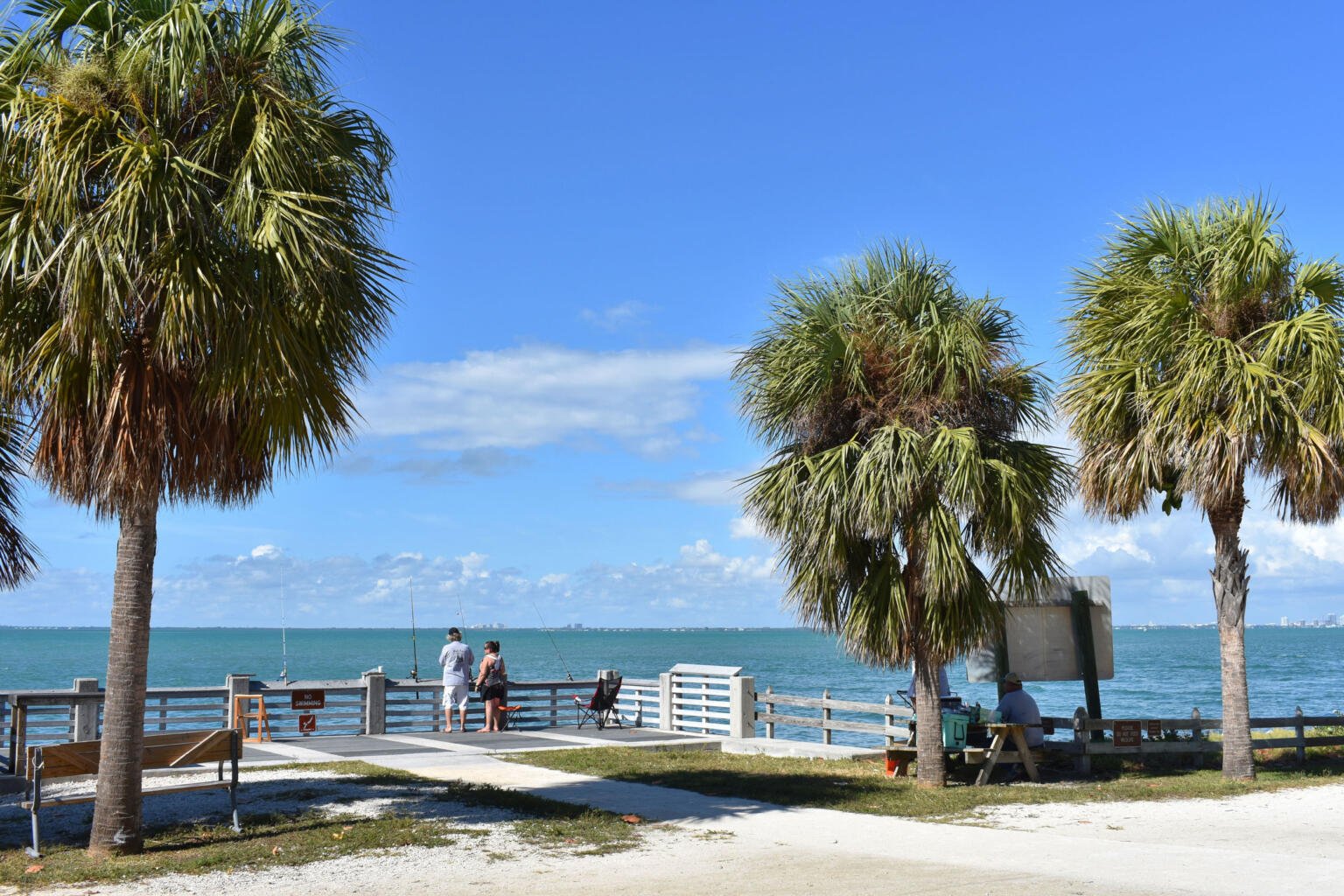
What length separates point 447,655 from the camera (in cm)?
2058

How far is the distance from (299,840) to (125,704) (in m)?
1.85

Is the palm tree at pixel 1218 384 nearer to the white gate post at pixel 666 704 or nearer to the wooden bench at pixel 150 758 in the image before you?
the white gate post at pixel 666 704

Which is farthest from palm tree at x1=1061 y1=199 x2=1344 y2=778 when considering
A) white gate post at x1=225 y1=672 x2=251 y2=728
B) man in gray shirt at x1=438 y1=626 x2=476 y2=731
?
white gate post at x1=225 y1=672 x2=251 y2=728

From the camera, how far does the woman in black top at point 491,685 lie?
67.2 feet

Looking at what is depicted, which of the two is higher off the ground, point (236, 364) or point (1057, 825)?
point (236, 364)

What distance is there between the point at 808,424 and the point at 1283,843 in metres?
6.82

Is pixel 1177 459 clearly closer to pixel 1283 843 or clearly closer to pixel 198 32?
pixel 1283 843

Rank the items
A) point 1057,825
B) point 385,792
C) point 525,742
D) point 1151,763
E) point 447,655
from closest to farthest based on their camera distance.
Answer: point 1057,825
point 385,792
point 1151,763
point 525,742
point 447,655

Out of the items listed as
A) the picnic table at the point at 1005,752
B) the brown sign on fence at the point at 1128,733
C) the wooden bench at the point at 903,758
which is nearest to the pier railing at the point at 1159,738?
the brown sign on fence at the point at 1128,733

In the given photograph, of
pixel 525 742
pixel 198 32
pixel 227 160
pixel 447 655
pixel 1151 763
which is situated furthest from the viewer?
pixel 447 655

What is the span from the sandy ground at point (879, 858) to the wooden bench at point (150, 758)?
1458mm

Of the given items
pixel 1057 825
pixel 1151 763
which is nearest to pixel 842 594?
pixel 1057 825

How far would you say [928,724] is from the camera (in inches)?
561

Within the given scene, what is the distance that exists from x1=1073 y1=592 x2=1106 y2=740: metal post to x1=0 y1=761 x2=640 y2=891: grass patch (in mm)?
8620
